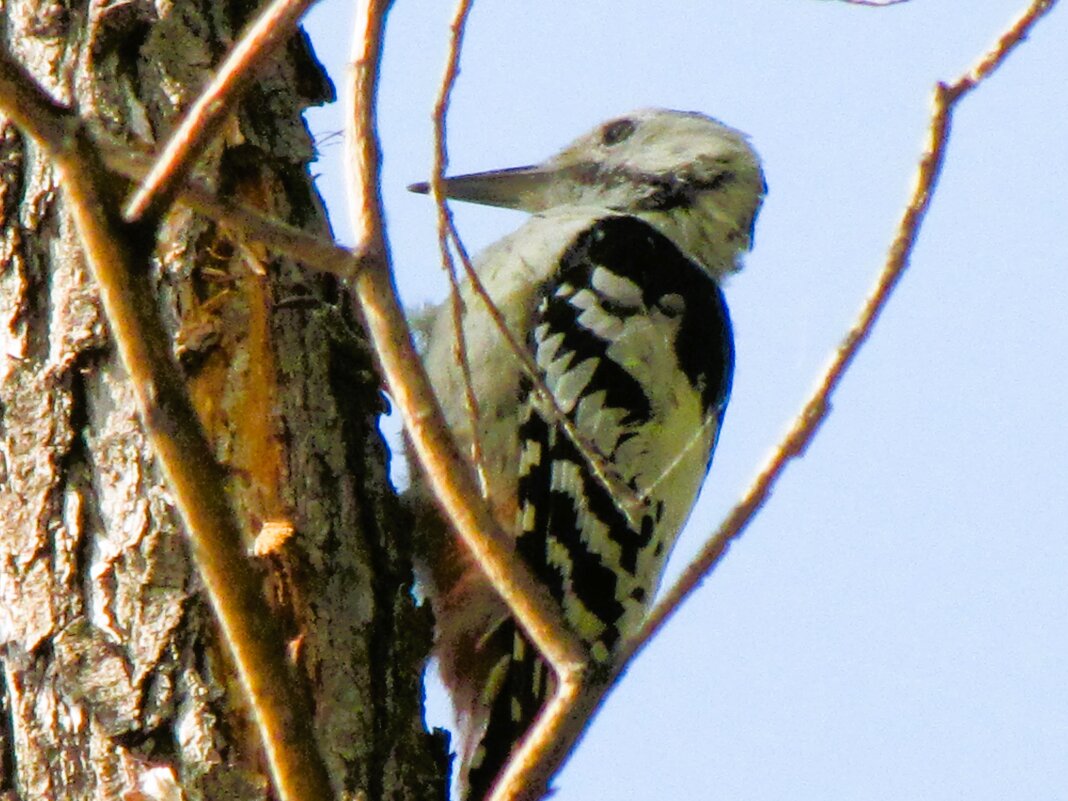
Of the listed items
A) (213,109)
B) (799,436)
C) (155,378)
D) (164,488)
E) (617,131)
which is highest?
(213,109)

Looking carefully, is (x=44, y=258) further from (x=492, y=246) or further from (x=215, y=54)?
(x=492, y=246)

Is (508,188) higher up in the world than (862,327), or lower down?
lower down

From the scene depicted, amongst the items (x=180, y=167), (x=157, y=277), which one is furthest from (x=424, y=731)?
(x=180, y=167)

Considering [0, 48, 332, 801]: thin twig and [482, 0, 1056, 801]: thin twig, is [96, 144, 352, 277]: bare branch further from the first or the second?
[482, 0, 1056, 801]: thin twig

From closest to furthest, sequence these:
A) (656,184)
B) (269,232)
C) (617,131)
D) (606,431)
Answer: (269,232) < (606,431) < (656,184) < (617,131)

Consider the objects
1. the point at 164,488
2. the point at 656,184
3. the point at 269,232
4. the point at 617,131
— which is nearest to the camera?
the point at 269,232

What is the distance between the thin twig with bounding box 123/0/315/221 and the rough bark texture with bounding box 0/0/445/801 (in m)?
1.13

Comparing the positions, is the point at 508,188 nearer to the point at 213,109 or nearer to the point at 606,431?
the point at 606,431

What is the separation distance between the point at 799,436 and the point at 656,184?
3090 millimetres

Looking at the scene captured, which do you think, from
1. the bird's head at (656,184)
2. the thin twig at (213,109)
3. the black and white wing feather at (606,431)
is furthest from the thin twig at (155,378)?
the bird's head at (656,184)

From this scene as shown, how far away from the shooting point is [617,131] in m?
4.91

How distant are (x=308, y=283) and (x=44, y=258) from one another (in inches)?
21.8

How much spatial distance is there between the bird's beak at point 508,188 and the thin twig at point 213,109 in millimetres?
3077

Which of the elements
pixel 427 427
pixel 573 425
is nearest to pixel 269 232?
pixel 427 427
